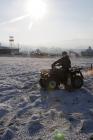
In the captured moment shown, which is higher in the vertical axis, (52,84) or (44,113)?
(52,84)

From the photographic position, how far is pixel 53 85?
1408cm

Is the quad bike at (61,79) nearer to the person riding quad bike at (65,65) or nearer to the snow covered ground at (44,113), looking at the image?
the person riding quad bike at (65,65)

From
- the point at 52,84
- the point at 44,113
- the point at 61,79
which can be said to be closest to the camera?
the point at 44,113

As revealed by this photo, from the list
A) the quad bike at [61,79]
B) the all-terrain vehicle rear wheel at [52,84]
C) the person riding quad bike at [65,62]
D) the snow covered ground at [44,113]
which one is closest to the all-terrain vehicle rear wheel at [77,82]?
the quad bike at [61,79]

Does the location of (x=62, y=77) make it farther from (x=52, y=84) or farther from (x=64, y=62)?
(x=64, y=62)

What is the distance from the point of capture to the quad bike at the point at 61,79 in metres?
14.1

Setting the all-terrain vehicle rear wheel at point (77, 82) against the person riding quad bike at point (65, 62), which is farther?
the all-terrain vehicle rear wheel at point (77, 82)

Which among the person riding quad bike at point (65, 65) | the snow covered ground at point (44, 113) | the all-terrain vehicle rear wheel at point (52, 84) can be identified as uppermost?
the person riding quad bike at point (65, 65)

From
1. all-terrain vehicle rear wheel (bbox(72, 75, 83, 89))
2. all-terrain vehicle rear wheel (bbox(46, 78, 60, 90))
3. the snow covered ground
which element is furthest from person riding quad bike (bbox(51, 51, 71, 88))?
the snow covered ground

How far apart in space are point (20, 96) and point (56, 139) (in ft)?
18.1

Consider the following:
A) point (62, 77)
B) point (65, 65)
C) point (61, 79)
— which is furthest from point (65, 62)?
point (61, 79)

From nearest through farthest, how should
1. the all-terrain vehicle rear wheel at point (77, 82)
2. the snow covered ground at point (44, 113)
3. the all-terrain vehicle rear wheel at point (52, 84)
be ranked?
the snow covered ground at point (44, 113), the all-terrain vehicle rear wheel at point (52, 84), the all-terrain vehicle rear wheel at point (77, 82)

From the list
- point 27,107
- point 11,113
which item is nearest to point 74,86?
point 27,107

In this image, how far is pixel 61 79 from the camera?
46.7 ft
